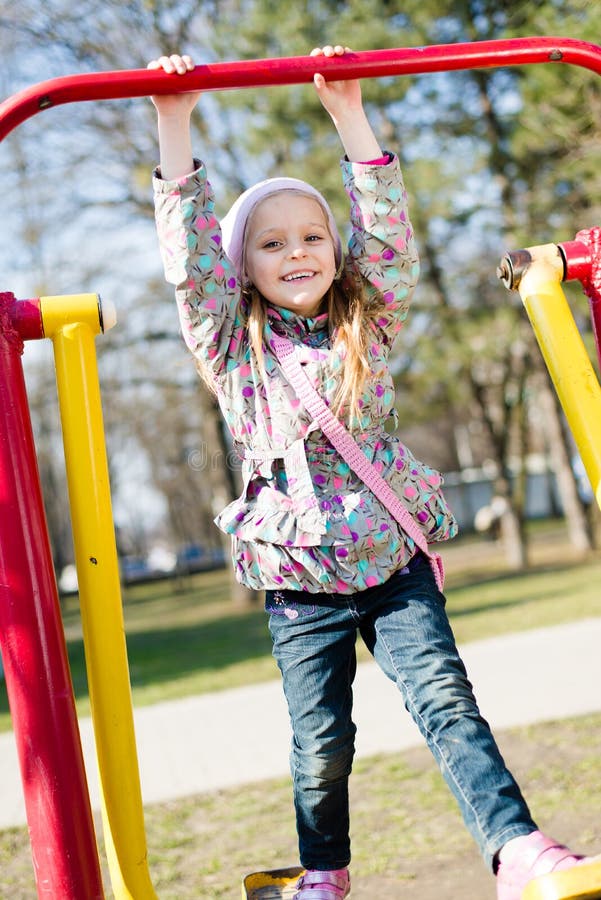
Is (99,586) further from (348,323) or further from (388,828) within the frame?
(388,828)

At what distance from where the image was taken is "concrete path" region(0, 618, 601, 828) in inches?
185

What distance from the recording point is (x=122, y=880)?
1894 millimetres

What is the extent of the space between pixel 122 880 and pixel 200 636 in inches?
420

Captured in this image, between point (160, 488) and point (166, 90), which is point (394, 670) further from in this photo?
point (160, 488)

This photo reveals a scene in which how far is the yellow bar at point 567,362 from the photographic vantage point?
6.82ft

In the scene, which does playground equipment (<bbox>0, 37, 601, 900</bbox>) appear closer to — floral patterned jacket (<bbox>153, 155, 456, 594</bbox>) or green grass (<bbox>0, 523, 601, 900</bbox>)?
floral patterned jacket (<bbox>153, 155, 456, 594</bbox>)

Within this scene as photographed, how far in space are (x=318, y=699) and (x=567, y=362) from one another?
872 millimetres

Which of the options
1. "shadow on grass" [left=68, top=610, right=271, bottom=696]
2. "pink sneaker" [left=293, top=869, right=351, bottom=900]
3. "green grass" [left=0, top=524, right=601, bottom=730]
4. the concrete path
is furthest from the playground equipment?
"shadow on grass" [left=68, top=610, right=271, bottom=696]

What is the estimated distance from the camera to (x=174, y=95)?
78.7 inches

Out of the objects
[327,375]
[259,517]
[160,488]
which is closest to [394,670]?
→ [259,517]

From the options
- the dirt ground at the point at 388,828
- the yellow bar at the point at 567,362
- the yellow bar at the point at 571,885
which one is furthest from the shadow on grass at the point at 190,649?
the yellow bar at the point at 571,885

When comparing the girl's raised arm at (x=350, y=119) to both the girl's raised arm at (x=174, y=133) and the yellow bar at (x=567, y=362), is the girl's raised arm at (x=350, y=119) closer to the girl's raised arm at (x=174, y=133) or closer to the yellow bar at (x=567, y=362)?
the girl's raised arm at (x=174, y=133)

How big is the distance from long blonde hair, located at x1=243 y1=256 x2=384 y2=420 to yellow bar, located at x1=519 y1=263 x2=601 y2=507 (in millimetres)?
344

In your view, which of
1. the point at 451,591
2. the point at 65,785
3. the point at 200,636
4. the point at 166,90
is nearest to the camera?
the point at 65,785
